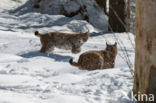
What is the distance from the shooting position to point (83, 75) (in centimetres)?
450

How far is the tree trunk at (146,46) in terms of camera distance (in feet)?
9.53

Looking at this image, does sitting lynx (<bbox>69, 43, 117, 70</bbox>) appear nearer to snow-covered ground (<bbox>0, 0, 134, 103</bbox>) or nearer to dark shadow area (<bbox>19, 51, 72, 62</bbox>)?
snow-covered ground (<bbox>0, 0, 134, 103</bbox>)

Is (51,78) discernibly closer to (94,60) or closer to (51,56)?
(94,60)

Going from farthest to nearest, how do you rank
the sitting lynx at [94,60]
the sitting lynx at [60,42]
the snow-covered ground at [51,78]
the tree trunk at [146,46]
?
the sitting lynx at [60,42] < the sitting lynx at [94,60] < the snow-covered ground at [51,78] < the tree trunk at [146,46]

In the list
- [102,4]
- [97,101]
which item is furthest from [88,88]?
[102,4]

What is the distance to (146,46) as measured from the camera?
2992mm

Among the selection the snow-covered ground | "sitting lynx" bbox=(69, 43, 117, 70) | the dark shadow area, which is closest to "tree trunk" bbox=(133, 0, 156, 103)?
the snow-covered ground

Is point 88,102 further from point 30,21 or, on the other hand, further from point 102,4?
point 102,4

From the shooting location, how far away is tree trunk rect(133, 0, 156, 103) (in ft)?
9.53

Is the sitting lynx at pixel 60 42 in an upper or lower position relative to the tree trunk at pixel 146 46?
lower

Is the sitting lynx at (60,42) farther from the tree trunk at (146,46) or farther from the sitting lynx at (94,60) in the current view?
the tree trunk at (146,46)

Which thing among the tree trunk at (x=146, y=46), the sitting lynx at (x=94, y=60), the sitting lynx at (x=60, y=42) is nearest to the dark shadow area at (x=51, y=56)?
the sitting lynx at (x=60, y=42)

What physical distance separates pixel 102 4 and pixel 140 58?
990 cm

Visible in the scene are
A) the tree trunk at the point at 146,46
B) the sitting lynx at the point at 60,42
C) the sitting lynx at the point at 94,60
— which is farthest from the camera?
the sitting lynx at the point at 60,42
